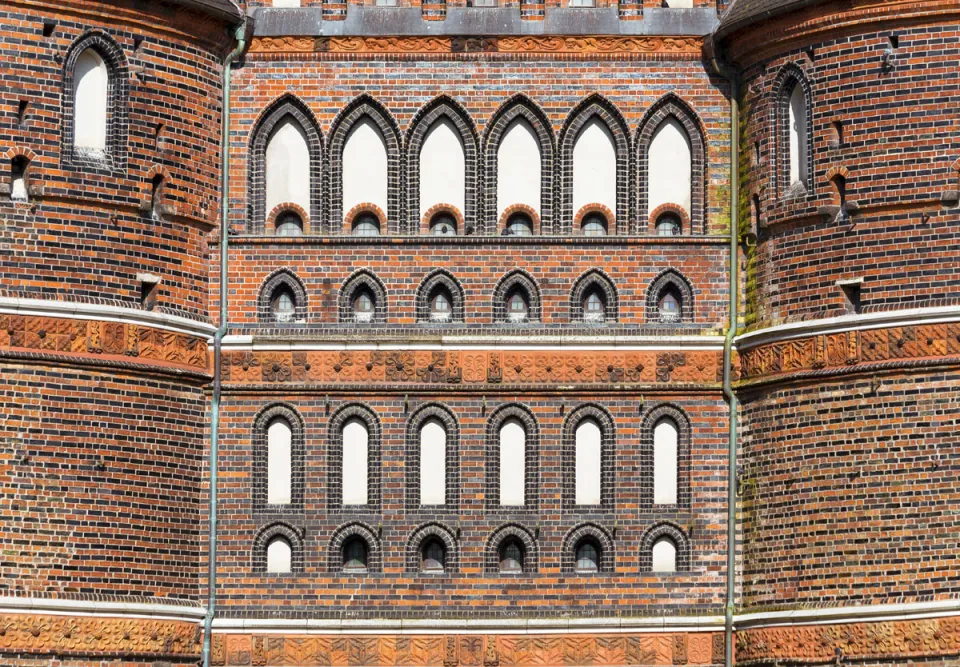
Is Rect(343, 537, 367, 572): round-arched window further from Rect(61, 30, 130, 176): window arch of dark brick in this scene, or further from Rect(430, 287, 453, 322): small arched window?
Rect(61, 30, 130, 176): window arch of dark brick

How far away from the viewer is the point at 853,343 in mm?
30516

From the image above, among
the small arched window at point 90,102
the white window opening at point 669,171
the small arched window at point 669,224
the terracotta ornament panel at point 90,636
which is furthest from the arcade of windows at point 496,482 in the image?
the small arched window at point 90,102

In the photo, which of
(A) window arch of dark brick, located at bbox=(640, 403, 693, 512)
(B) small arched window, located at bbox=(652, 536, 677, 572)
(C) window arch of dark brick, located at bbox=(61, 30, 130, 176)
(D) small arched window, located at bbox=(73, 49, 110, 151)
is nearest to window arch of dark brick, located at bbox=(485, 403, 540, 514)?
(A) window arch of dark brick, located at bbox=(640, 403, 693, 512)

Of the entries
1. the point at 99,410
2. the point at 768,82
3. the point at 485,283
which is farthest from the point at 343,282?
the point at 768,82

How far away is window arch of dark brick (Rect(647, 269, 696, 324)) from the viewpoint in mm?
32594

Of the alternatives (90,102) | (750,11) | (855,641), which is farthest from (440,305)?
(855,641)

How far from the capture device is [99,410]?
30.5m

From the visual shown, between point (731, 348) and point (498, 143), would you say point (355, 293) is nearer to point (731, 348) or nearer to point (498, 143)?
point (498, 143)

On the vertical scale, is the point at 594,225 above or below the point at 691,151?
below

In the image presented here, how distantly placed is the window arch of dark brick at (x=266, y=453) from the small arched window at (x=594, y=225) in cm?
435

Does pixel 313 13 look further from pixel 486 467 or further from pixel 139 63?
pixel 486 467

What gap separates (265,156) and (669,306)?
5467 mm

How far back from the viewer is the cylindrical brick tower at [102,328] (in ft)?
98.5

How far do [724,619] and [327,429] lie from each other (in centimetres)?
541
